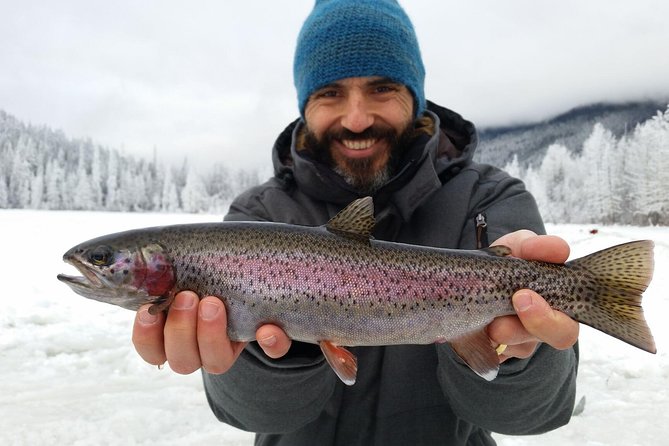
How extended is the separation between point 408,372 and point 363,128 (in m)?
1.78

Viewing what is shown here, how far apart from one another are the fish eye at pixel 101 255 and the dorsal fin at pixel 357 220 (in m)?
1.15

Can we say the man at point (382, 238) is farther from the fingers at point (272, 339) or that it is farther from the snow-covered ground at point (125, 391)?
the snow-covered ground at point (125, 391)

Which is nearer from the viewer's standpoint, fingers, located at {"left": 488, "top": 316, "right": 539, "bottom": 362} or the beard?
fingers, located at {"left": 488, "top": 316, "right": 539, "bottom": 362}

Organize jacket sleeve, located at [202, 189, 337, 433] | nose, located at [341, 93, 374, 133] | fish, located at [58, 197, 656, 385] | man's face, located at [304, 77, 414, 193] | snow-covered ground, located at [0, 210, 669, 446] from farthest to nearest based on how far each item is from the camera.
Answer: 1. snow-covered ground, located at [0, 210, 669, 446]
2. man's face, located at [304, 77, 414, 193]
3. nose, located at [341, 93, 374, 133]
4. jacket sleeve, located at [202, 189, 337, 433]
5. fish, located at [58, 197, 656, 385]

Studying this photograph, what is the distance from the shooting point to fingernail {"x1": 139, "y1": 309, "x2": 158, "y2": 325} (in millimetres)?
2305

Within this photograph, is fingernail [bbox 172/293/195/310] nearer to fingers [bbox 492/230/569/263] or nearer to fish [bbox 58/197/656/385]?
fish [bbox 58/197/656/385]

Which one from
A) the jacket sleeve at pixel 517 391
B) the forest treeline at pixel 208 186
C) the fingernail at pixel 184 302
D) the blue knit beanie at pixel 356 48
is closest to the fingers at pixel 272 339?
the fingernail at pixel 184 302

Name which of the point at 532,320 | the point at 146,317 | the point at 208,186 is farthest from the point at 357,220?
the point at 208,186

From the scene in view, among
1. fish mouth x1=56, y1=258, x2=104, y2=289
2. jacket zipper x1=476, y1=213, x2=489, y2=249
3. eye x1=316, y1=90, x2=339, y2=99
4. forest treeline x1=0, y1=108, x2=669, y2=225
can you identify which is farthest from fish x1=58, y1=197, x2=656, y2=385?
forest treeline x1=0, y1=108, x2=669, y2=225

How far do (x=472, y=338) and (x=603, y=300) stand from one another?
2.31 ft

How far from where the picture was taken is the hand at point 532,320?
2238 mm

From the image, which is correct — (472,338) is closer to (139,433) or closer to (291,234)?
(291,234)

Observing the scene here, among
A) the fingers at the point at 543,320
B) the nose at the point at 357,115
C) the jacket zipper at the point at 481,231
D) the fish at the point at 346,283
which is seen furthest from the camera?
the nose at the point at 357,115

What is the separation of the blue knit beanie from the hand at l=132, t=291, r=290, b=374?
202cm
